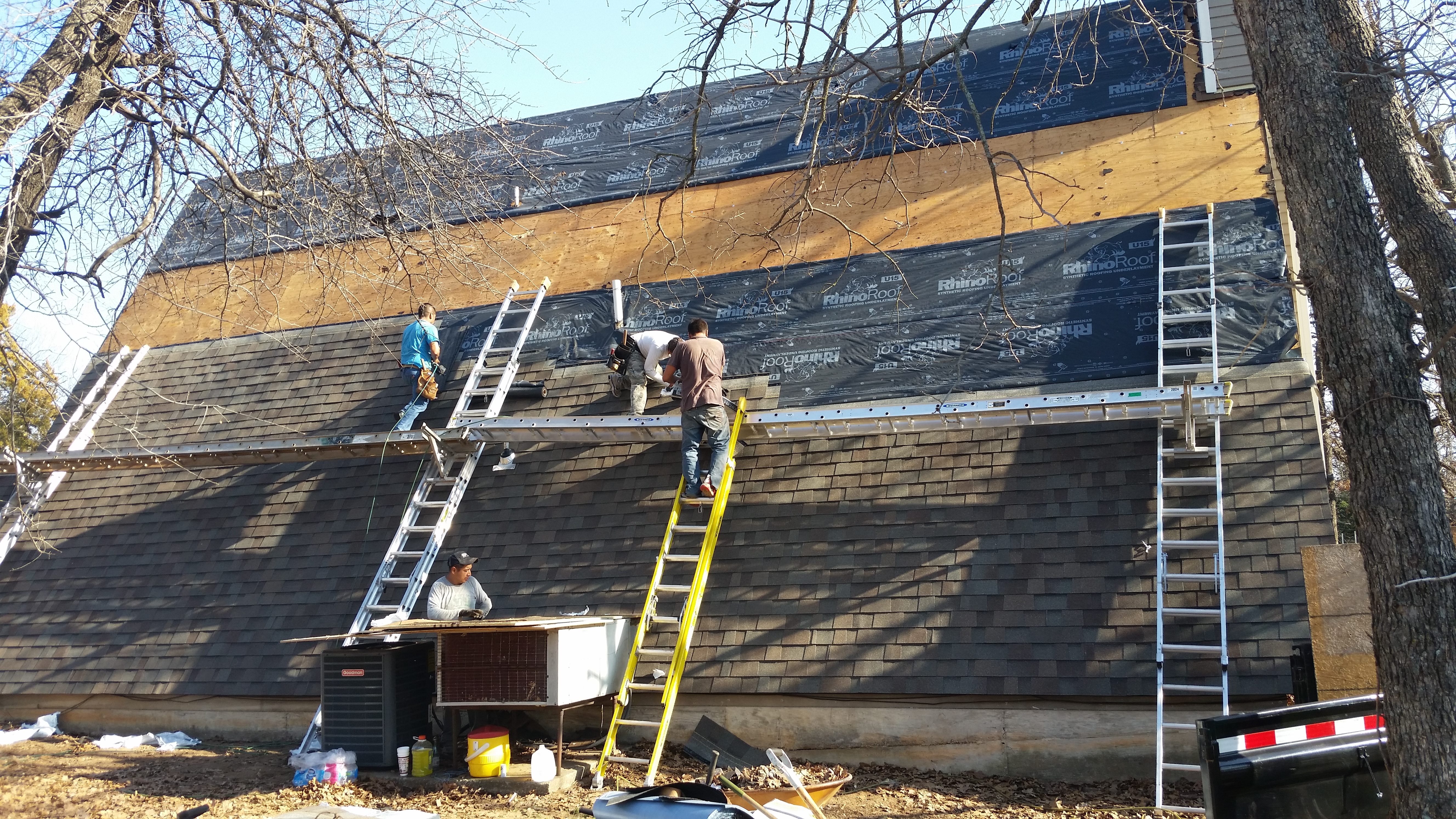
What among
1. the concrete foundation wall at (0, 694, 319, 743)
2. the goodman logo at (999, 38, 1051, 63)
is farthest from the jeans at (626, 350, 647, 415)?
the goodman logo at (999, 38, 1051, 63)

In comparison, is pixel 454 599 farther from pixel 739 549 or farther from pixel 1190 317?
pixel 1190 317

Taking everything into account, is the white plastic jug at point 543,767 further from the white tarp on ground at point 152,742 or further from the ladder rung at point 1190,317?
the ladder rung at point 1190,317

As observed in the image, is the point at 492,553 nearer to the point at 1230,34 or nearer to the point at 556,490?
the point at 556,490

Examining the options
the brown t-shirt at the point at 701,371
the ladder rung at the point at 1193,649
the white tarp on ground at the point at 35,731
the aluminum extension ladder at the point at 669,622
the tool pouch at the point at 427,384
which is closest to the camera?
the ladder rung at the point at 1193,649

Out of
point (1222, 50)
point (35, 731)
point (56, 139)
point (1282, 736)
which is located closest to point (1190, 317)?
point (1222, 50)

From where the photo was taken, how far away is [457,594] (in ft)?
27.6

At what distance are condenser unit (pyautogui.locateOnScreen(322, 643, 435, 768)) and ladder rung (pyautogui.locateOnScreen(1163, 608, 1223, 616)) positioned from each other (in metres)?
5.29

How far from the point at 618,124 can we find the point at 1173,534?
864 centimetres

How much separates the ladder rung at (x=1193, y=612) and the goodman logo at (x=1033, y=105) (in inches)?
217

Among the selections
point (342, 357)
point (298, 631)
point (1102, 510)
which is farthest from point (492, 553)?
point (1102, 510)

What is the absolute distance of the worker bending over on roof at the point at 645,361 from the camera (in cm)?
964

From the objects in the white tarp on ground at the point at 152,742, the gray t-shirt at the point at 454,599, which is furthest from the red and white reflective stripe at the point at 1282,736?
the white tarp on ground at the point at 152,742

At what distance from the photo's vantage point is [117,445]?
1205 centimetres

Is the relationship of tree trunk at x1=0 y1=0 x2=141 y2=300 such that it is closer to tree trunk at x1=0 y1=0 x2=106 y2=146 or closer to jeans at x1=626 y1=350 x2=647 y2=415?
tree trunk at x1=0 y1=0 x2=106 y2=146
